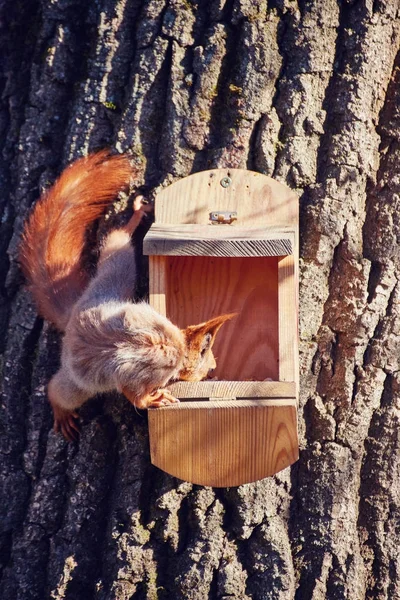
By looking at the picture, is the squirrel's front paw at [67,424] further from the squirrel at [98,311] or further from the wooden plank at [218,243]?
the wooden plank at [218,243]

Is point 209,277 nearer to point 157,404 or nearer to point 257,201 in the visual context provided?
point 257,201

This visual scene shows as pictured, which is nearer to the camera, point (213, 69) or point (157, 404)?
point (157, 404)

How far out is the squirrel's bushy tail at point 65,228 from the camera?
2750 millimetres

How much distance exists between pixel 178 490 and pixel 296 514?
0.43 meters

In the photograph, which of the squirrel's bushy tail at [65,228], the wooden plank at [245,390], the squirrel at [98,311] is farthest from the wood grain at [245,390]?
the squirrel's bushy tail at [65,228]

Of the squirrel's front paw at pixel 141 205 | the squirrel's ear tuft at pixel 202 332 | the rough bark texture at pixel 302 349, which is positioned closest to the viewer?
the squirrel's ear tuft at pixel 202 332

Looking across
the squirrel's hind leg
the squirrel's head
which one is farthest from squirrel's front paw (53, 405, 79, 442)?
the squirrel's head

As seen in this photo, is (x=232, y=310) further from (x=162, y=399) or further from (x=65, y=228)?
(x=65, y=228)

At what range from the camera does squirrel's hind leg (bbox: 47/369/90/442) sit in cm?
264

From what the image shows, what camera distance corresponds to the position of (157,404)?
2.34 m

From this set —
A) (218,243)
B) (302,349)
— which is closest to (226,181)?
(218,243)

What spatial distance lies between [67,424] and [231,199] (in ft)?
3.24

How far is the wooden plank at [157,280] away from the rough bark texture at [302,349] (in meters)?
0.38

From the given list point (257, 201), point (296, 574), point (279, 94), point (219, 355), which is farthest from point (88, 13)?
point (296, 574)
